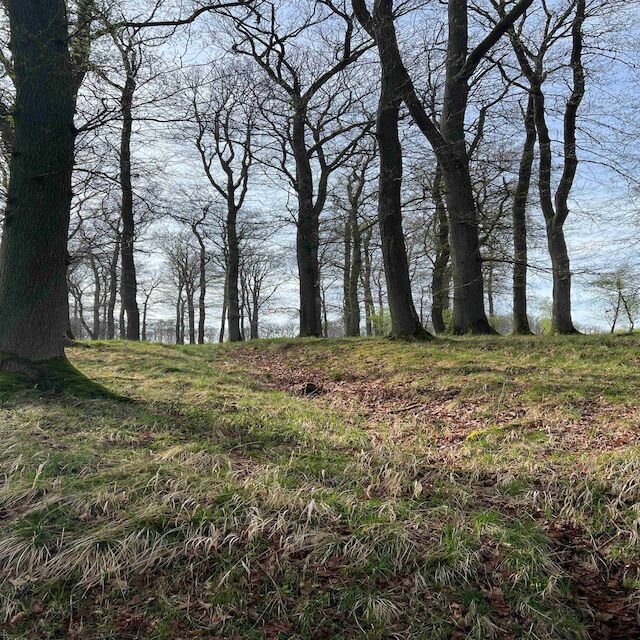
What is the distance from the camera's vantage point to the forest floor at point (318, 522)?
7.07 ft

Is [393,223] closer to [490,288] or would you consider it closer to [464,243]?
[464,243]

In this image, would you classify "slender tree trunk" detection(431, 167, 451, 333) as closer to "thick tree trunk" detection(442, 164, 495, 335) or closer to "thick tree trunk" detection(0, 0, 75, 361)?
"thick tree trunk" detection(442, 164, 495, 335)

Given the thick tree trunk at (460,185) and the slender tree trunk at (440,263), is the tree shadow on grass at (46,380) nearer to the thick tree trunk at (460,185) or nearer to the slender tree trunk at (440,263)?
the thick tree trunk at (460,185)

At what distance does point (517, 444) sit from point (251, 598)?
9.01 feet

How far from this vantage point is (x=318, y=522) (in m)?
2.71

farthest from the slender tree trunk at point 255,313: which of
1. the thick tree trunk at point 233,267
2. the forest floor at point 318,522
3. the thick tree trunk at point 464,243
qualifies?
the forest floor at point 318,522

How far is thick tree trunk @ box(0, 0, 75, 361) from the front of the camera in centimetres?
553

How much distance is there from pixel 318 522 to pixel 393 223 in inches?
314

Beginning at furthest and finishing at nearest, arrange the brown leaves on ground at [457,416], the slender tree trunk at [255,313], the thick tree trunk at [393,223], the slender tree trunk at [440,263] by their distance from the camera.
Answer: the slender tree trunk at [255,313] → the slender tree trunk at [440,263] → the thick tree trunk at [393,223] → the brown leaves on ground at [457,416]

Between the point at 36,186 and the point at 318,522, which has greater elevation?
the point at 36,186

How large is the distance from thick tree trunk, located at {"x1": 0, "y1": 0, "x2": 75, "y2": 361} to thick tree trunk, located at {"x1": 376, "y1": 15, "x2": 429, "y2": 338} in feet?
20.0

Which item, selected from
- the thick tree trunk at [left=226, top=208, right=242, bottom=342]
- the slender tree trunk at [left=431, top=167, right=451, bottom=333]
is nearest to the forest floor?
the slender tree trunk at [left=431, top=167, right=451, bottom=333]

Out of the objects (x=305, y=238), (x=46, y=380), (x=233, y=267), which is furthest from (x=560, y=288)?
(x=233, y=267)

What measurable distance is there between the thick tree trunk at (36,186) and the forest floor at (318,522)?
2.68ft
